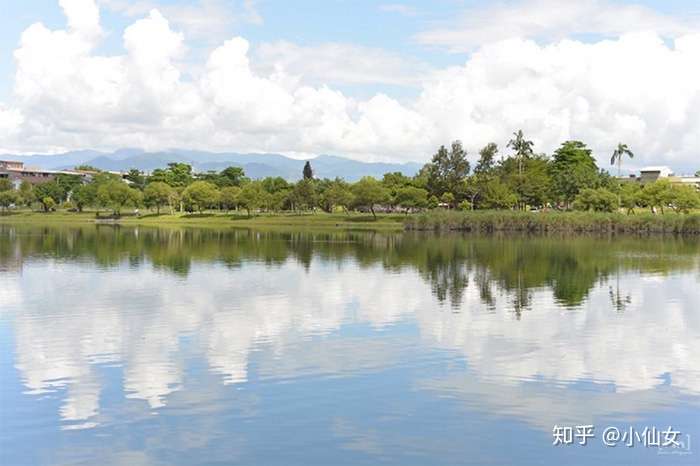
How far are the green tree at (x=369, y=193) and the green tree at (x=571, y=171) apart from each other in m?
26.9

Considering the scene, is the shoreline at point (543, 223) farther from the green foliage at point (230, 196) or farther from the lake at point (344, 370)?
the lake at point (344, 370)

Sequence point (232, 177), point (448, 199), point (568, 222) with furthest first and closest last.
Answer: point (232, 177) < point (448, 199) < point (568, 222)

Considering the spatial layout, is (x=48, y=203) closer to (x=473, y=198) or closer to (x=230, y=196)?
(x=230, y=196)

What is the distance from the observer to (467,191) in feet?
386

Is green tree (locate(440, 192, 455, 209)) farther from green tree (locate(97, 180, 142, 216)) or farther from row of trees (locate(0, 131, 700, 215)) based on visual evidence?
green tree (locate(97, 180, 142, 216))

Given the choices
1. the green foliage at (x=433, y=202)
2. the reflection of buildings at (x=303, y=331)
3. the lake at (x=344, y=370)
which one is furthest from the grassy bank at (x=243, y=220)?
the lake at (x=344, y=370)

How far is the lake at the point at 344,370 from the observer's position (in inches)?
545

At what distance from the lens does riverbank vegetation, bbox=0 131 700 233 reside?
99375mm

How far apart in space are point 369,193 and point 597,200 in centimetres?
3449

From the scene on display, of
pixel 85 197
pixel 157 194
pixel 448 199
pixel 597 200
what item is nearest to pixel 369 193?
pixel 448 199

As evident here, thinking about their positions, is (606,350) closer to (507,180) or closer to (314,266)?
(314,266)

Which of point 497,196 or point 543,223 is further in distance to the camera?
point 497,196

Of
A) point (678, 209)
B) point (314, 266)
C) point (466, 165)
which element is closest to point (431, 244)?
point (314, 266)

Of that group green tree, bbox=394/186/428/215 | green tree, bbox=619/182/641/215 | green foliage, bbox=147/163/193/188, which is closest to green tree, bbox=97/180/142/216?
green foliage, bbox=147/163/193/188
